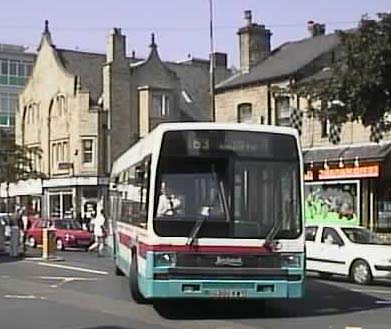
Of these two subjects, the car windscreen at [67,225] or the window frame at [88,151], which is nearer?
the car windscreen at [67,225]

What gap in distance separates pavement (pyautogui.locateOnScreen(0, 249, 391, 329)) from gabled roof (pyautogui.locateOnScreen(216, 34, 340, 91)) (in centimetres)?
1713

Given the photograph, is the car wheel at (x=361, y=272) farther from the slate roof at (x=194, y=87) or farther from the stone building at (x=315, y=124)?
the slate roof at (x=194, y=87)

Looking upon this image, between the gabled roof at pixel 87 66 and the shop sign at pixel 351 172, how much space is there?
28055 millimetres

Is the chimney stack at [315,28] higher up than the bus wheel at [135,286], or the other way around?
the chimney stack at [315,28]

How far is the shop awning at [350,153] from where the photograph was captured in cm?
3344

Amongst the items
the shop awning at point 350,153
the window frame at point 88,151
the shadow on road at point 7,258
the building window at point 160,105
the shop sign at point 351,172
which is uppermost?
the building window at point 160,105

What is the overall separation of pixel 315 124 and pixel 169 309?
21.5m

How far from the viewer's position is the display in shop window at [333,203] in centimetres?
3581

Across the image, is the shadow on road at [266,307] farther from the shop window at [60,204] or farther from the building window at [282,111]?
the shop window at [60,204]

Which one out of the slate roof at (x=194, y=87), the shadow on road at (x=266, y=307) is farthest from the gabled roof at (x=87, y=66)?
the shadow on road at (x=266, y=307)

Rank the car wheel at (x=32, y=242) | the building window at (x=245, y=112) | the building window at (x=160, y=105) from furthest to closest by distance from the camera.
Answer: the building window at (x=160, y=105), the car wheel at (x=32, y=242), the building window at (x=245, y=112)

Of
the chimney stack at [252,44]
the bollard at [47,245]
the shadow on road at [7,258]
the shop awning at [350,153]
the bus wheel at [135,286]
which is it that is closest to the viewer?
the bus wheel at [135,286]

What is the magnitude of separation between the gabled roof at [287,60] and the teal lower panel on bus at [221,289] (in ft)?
78.9

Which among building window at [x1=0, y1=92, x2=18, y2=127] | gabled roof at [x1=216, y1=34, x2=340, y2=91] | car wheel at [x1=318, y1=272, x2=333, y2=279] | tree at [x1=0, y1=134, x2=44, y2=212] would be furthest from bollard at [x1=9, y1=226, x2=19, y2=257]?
building window at [x1=0, y1=92, x2=18, y2=127]
